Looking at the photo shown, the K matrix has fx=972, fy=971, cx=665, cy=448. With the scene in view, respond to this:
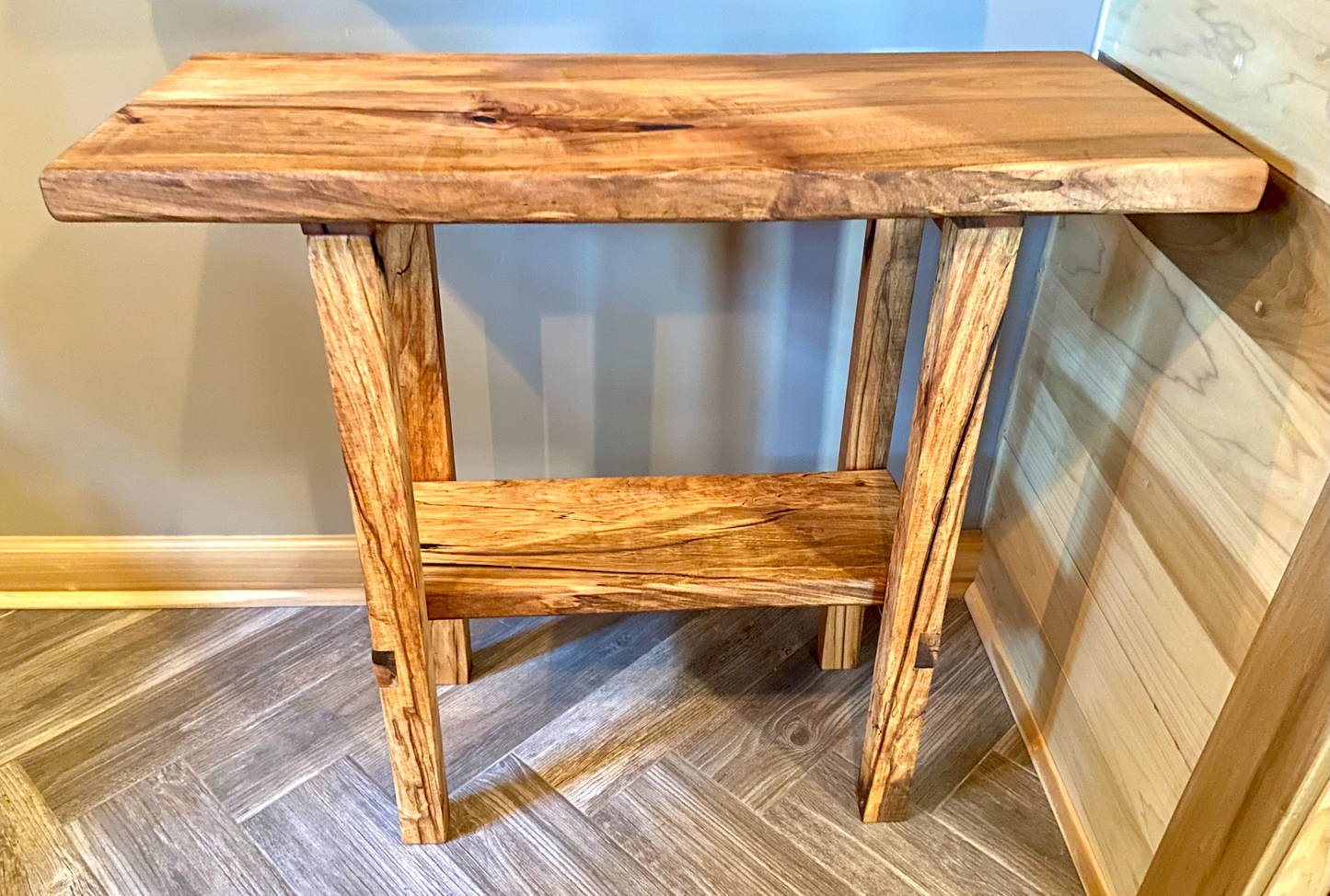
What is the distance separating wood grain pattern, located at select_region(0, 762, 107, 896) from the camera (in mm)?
979

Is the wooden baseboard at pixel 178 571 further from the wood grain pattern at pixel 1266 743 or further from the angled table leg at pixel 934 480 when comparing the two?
the wood grain pattern at pixel 1266 743

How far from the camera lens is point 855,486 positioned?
105 cm

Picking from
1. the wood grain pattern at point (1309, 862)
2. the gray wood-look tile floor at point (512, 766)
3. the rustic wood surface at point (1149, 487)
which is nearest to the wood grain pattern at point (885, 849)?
the gray wood-look tile floor at point (512, 766)

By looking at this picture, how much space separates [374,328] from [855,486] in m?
0.56

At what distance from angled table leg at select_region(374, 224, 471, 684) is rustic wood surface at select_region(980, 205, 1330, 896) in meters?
0.67

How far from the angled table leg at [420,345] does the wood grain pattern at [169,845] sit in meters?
0.43

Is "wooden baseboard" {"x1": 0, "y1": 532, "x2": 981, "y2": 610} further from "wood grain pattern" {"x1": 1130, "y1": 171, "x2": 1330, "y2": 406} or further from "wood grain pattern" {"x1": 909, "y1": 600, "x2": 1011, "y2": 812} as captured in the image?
"wood grain pattern" {"x1": 1130, "y1": 171, "x2": 1330, "y2": 406}

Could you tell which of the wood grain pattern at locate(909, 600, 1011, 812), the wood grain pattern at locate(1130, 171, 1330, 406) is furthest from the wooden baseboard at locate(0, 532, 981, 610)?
the wood grain pattern at locate(1130, 171, 1330, 406)

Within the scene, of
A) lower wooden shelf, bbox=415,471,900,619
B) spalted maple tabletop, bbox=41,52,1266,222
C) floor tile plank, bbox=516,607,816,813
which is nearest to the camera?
spalted maple tabletop, bbox=41,52,1266,222

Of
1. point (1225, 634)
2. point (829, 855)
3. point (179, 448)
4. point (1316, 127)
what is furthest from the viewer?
point (179, 448)

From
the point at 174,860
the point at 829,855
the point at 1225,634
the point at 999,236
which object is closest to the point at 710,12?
the point at 999,236

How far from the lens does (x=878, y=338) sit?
1.00 m

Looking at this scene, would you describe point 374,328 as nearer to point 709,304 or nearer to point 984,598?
point 709,304

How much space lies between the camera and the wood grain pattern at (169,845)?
983 millimetres
